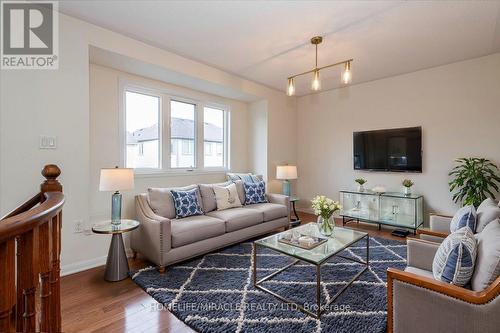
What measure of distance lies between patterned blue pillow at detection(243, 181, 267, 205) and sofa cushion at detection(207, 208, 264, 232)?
42cm

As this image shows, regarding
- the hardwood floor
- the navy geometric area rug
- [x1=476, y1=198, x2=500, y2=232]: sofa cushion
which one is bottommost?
the hardwood floor

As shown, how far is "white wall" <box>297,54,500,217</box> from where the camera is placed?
354cm

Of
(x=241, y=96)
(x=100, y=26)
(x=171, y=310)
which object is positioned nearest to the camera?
(x=171, y=310)

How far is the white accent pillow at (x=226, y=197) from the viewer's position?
3713mm

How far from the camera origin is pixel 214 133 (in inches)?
183

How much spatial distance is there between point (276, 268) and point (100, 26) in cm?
327

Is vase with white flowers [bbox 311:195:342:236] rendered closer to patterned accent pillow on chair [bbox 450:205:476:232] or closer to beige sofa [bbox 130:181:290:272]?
patterned accent pillow on chair [bbox 450:205:476:232]

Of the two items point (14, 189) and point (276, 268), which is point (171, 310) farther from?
point (14, 189)

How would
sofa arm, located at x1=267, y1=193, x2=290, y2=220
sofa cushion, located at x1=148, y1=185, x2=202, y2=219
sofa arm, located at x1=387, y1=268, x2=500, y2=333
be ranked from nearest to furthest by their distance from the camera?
sofa arm, located at x1=387, y1=268, x2=500, y2=333 → sofa cushion, located at x1=148, y1=185, x2=202, y2=219 → sofa arm, located at x1=267, y1=193, x2=290, y2=220

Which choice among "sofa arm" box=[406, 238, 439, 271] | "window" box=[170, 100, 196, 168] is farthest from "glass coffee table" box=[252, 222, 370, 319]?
"window" box=[170, 100, 196, 168]

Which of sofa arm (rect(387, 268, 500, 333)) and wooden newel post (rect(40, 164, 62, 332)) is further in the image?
sofa arm (rect(387, 268, 500, 333))

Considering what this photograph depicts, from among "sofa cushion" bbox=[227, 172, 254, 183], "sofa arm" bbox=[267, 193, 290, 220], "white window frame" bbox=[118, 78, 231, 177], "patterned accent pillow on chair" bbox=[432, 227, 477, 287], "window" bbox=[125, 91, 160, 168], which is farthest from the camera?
"sofa cushion" bbox=[227, 172, 254, 183]

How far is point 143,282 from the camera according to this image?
2420 mm

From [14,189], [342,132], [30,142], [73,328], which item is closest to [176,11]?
[30,142]
